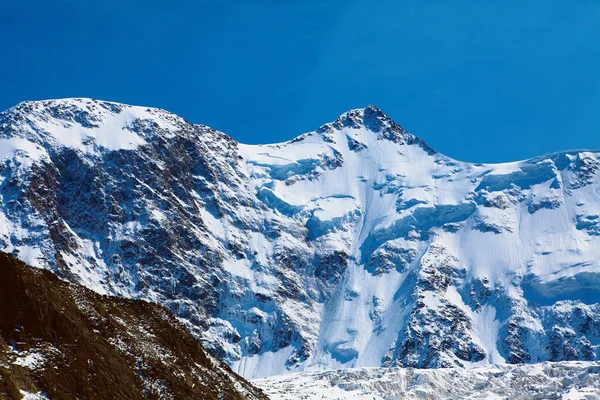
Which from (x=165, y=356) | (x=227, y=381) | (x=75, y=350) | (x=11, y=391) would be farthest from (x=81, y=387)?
(x=227, y=381)

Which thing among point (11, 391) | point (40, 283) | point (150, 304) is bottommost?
point (11, 391)

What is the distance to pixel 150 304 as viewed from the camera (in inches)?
5049

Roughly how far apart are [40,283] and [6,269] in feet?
12.6

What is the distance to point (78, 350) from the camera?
98562 mm

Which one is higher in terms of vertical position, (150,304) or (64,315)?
(150,304)

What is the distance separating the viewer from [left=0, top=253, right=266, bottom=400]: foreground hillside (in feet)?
303

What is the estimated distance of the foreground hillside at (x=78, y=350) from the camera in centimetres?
9231

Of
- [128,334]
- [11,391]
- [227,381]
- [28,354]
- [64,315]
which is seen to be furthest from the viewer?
[227,381]

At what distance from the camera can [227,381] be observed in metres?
126

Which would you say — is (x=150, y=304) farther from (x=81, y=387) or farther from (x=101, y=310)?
(x=81, y=387)

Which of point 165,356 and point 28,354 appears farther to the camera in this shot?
point 165,356

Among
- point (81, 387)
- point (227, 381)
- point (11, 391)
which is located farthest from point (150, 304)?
point (11, 391)

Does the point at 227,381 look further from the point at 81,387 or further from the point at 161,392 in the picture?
the point at 81,387

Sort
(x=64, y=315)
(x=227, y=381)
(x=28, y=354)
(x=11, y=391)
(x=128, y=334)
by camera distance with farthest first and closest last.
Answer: (x=227, y=381) < (x=128, y=334) < (x=64, y=315) < (x=28, y=354) < (x=11, y=391)
